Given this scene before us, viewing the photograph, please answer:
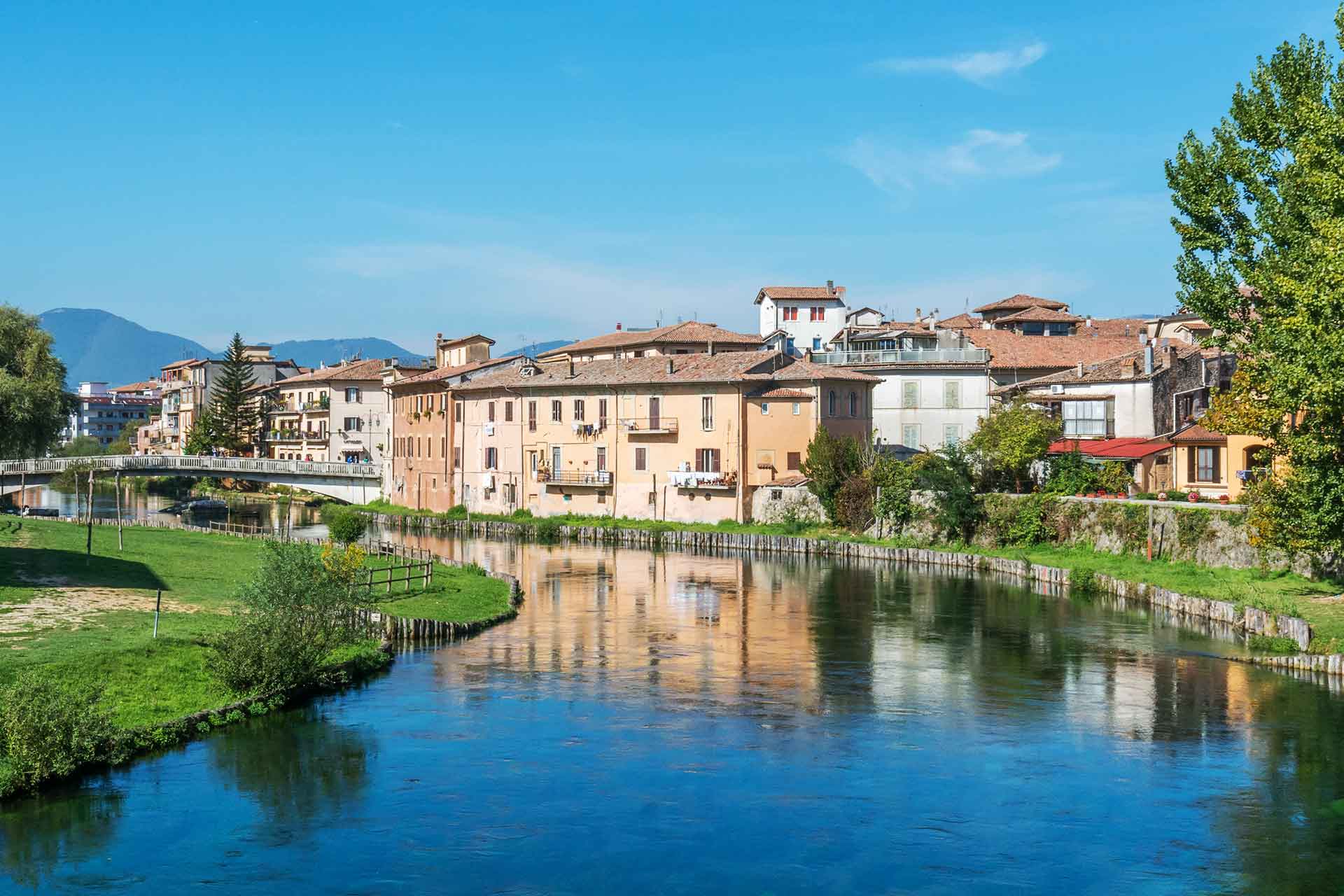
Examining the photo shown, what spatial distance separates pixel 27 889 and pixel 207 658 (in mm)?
10136

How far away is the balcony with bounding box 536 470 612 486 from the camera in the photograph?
7081 cm

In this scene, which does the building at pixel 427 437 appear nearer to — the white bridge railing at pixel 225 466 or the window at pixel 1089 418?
the white bridge railing at pixel 225 466

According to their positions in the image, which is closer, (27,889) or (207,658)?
(27,889)

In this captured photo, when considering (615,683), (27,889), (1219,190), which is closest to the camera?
(27,889)

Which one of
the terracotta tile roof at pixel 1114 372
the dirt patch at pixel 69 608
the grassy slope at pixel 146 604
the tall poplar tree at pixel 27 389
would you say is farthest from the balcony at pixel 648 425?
the dirt patch at pixel 69 608

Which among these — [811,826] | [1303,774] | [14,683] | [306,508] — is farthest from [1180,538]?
[306,508]

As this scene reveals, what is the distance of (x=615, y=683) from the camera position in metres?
30.0

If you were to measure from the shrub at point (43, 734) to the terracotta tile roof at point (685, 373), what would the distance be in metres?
46.6

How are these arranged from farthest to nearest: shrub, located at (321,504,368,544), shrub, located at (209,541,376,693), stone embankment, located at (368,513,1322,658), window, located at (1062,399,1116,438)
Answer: window, located at (1062,399,1116,438), shrub, located at (321,504,368,544), stone embankment, located at (368,513,1322,658), shrub, located at (209,541,376,693)

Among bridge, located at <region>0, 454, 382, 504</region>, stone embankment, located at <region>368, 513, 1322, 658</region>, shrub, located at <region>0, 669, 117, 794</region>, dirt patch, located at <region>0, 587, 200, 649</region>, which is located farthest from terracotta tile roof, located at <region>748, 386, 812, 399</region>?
shrub, located at <region>0, 669, 117, 794</region>

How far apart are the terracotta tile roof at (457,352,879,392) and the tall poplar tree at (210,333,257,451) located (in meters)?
44.7

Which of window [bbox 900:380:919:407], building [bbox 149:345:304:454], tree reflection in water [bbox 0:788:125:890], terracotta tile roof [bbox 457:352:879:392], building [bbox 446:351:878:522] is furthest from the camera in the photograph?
building [bbox 149:345:304:454]

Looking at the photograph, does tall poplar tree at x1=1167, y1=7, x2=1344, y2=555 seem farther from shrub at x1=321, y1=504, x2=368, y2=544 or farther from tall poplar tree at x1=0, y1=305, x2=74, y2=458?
tall poplar tree at x1=0, y1=305, x2=74, y2=458

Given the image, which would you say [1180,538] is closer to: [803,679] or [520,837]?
[803,679]
